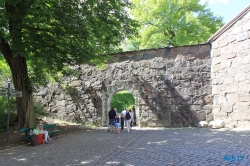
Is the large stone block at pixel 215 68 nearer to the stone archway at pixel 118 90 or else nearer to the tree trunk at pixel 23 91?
the stone archway at pixel 118 90

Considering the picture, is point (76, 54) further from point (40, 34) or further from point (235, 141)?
point (235, 141)

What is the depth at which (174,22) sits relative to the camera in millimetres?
21328

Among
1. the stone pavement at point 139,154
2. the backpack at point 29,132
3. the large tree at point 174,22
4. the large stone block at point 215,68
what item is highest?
the large tree at point 174,22

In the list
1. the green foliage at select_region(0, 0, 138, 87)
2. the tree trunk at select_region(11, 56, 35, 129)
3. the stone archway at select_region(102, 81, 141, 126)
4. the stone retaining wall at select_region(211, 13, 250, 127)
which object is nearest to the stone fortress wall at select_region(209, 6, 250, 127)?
the stone retaining wall at select_region(211, 13, 250, 127)

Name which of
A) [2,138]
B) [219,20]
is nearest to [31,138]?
[2,138]

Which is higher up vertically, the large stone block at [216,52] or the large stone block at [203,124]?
the large stone block at [216,52]

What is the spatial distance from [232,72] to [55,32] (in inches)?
314

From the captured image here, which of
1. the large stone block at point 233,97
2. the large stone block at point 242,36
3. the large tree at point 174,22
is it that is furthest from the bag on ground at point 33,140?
the large tree at point 174,22

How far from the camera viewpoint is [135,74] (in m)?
13.2

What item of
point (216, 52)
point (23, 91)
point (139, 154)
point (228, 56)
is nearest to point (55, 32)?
point (23, 91)

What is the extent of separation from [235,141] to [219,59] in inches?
209

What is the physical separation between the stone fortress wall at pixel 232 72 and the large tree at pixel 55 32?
15.9 feet

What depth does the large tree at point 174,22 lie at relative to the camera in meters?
21.0

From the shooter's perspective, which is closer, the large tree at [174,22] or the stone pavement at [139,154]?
the stone pavement at [139,154]
